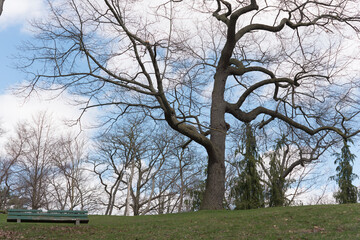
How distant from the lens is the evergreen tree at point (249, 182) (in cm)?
1678

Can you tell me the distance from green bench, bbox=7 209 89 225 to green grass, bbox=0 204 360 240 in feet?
1.51

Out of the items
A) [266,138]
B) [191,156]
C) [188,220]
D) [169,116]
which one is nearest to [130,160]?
[191,156]

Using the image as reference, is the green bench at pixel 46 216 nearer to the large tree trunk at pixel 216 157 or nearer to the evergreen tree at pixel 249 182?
the large tree trunk at pixel 216 157

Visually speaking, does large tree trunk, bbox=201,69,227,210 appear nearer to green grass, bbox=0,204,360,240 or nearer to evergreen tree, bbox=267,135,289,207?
green grass, bbox=0,204,360,240

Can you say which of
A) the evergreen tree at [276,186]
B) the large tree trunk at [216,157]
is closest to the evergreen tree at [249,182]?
the evergreen tree at [276,186]

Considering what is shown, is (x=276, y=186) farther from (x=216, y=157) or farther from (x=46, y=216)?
(x=46, y=216)

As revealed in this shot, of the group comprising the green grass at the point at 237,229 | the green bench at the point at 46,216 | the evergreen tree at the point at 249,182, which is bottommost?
the green grass at the point at 237,229

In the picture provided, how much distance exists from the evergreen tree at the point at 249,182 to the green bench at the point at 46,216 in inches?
321

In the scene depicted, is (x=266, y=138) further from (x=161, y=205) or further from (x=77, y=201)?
(x=77, y=201)

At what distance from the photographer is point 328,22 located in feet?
49.4

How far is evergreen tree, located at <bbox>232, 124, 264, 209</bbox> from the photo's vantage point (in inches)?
661

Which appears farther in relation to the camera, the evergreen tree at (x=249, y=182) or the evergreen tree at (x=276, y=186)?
the evergreen tree at (x=276, y=186)

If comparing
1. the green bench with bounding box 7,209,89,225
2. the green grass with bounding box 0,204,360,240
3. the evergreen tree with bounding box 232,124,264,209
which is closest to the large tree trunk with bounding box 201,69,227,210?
the green grass with bounding box 0,204,360,240

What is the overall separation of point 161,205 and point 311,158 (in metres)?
13.1
